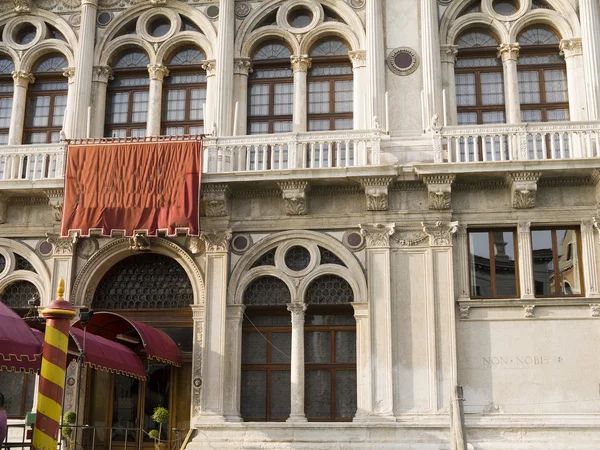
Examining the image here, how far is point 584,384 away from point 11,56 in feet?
50.9

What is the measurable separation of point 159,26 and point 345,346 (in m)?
9.34

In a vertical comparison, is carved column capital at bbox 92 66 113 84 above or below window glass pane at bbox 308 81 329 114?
above

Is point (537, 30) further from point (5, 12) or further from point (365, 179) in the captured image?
point (5, 12)

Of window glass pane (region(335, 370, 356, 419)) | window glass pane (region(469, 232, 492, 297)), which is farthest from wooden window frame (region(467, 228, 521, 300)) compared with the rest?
window glass pane (region(335, 370, 356, 419))

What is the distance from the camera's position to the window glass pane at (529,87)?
1986 cm

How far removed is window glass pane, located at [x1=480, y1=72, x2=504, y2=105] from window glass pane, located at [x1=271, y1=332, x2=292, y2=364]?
7100 mm

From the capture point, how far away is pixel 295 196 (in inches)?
725

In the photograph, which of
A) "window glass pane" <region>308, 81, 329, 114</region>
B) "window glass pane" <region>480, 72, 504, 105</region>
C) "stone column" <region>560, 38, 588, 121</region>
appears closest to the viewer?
"stone column" <region>560, 38, 588, 121</region>

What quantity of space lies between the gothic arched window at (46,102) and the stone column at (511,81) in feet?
34.7

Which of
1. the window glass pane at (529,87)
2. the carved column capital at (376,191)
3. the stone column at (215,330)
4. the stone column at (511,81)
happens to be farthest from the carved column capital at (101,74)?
the window glass pane at (529,87)

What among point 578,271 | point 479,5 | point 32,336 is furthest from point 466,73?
point 32,336

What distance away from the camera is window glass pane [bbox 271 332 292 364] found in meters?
18.5

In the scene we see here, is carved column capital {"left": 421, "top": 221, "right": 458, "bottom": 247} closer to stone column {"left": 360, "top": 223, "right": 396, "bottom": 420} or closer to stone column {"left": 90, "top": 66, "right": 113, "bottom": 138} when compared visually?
stone column {"left": 360, "top": 223, "right": 396, "bottom": 420}

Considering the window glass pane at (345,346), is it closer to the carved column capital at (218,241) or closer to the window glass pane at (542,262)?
the carved column capital at (218,241)
